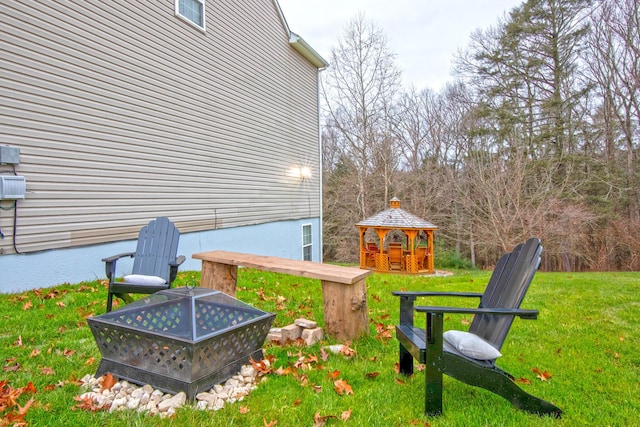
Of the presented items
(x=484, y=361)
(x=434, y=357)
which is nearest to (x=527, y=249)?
(x=484, y=361)

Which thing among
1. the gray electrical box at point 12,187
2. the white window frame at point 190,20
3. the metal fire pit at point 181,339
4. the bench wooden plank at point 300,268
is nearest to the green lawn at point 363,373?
the metal fire pit at point 181,339

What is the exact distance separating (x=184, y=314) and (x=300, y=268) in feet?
3.94

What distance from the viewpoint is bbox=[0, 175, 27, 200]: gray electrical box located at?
427 centimetres

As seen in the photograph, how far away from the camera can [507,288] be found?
2.29 metres

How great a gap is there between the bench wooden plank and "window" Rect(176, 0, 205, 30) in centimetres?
520

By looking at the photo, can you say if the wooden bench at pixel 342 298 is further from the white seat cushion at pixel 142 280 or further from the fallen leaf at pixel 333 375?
the white seat cushion at pixel 142 280

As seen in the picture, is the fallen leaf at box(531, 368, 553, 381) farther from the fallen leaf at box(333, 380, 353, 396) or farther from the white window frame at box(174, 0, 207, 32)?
the white window frame at box(174, 0, 207, 32)

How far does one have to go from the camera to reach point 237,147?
8500 millimetres

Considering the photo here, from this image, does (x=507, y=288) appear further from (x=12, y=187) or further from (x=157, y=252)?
(x=12, y=187)

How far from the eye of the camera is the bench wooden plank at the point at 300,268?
3062 mm

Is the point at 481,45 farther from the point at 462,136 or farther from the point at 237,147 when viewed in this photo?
the point at 237,147

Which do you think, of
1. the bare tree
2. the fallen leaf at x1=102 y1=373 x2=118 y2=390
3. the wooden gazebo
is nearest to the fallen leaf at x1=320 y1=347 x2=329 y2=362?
the fallen leaf at x1=102 y1=373 x2=118 y2=390

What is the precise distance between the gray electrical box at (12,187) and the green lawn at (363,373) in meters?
1.14

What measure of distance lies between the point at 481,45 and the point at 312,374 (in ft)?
59.8
